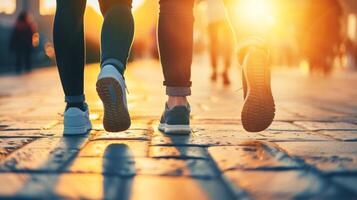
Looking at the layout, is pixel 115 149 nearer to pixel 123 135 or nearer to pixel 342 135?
pixel 123 135

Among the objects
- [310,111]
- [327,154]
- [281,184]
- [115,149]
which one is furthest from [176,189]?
[310,111]

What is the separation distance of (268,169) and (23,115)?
92.6 inches

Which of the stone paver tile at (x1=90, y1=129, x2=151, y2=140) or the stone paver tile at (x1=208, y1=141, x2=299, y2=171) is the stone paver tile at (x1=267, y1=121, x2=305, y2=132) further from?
the stone paver tile at (x1=90, y1=129, x2=151, y2=140)

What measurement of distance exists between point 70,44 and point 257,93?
0.92m

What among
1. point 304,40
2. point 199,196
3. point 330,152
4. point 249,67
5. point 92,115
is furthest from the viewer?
point 304,40

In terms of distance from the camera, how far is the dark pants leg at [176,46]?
269 cm

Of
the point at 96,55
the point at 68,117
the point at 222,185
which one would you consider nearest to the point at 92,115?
the point at 68,117

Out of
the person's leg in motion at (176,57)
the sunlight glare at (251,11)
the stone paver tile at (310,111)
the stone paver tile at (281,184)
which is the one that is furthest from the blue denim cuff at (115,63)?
the stone paver tile at (310,111)

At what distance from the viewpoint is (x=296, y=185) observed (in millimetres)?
1678

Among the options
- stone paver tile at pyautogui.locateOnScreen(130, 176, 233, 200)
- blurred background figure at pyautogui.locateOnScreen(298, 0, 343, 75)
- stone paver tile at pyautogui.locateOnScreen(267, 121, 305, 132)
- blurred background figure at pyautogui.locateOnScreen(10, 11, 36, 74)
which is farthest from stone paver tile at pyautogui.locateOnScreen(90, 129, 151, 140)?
blurred background figure at pyautogui.locateOnScreen(10, 11, 36, 74)

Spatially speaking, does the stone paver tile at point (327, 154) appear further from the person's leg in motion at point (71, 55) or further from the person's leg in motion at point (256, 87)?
the person's leg in motion at point (71, 55)

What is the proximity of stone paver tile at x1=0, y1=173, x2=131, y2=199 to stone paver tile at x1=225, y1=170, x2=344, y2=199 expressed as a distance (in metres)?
0.35

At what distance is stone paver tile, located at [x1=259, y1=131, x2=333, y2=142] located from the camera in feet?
8.62

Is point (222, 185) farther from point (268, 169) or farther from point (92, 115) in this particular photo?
point (92, 115)
